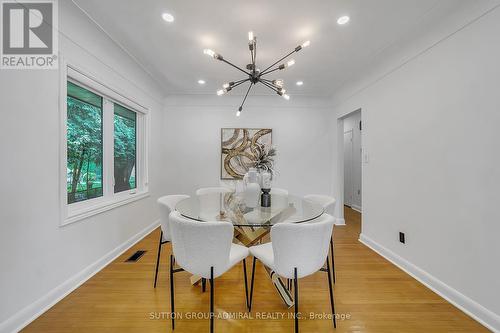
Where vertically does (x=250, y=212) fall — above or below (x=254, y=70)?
below

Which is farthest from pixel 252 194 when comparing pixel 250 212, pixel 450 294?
pixel 450 294

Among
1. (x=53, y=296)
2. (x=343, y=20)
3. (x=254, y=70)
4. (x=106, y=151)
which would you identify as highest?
(x=343, y=20)

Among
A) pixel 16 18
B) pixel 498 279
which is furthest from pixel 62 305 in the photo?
pixel 498 279

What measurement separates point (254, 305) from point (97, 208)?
1931 millimetres

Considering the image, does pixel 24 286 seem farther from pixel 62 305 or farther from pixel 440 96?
pixel 440 96

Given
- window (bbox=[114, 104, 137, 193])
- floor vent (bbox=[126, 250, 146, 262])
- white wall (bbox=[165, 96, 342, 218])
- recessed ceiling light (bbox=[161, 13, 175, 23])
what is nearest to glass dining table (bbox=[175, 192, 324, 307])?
floor vent (bbox=[126, 250, 146, 262])

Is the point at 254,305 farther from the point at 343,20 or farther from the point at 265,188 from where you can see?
the point at 343,20

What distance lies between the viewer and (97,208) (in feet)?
7.18

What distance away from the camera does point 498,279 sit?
1.46 meters

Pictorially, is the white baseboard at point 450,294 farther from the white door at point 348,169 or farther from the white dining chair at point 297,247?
the white door at point 348,169

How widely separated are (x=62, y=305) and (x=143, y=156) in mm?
2175

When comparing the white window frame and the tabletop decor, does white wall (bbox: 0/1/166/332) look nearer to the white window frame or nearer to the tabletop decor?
the white window frame

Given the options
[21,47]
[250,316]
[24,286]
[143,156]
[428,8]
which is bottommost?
[250,316]

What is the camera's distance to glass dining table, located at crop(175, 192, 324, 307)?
156cm
